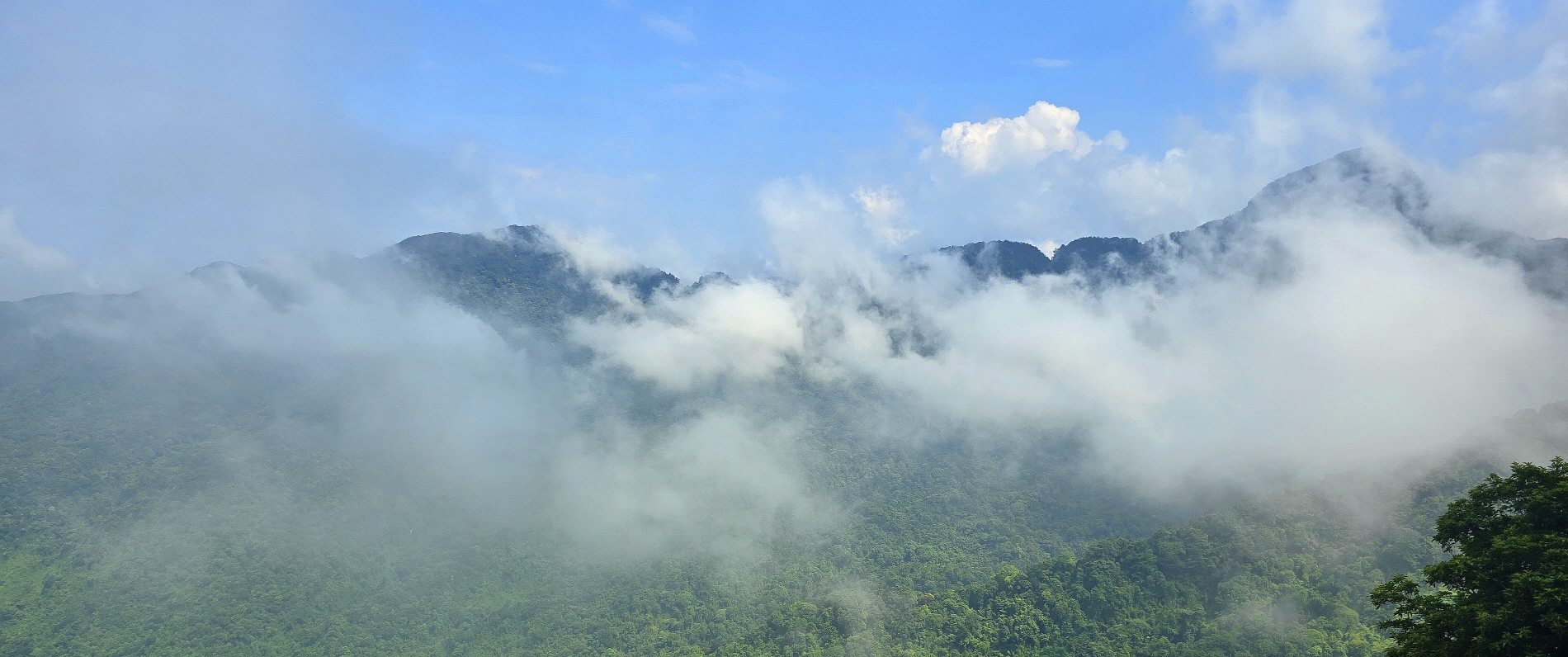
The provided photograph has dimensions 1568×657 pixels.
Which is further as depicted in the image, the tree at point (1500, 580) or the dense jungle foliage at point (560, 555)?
the dense jungle foliage at point (560, 555)

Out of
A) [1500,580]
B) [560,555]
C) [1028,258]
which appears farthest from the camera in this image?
[1028,258]

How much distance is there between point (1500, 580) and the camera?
67.6 ft

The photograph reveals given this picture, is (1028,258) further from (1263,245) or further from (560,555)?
(560,555)

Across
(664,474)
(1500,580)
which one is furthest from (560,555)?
(1500,580)

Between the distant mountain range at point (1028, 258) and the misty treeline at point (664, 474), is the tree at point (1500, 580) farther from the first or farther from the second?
the distant mountain range at point (1028, 258)

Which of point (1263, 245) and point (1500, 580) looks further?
point (1263, 245)

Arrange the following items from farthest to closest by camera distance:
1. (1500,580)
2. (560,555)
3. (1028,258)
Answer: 1. (1028,258)
2. (560,555)
3. (1500,580)

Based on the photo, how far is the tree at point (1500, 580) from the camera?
17.5m

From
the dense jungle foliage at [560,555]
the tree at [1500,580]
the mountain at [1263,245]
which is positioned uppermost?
the mountain at [1263,245]

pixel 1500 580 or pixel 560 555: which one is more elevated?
pixel 1500 580

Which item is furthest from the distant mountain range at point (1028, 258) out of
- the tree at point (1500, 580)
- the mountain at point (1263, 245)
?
the tree at point (1500, 580)

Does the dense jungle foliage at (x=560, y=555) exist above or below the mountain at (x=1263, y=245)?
below

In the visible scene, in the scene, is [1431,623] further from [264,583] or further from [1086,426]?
[1086,426]

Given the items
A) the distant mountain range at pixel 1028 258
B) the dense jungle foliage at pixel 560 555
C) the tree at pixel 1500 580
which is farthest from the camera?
the distant mountain range at pixel 1028 258
